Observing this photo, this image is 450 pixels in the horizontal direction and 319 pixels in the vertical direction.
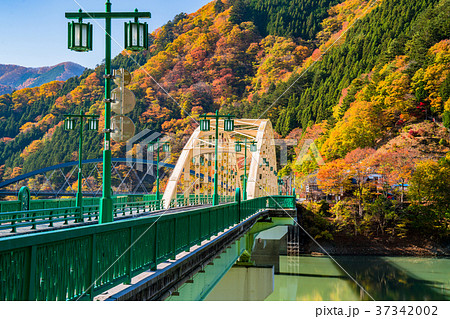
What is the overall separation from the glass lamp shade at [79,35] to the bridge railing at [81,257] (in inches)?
157

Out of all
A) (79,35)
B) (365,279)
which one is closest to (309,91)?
(365,279)

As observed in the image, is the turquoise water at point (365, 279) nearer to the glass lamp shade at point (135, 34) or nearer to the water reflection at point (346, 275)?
the water reflection at point (346, 275)

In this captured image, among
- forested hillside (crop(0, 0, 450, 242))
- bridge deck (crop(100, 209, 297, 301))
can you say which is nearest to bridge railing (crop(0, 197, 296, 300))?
bridge deck (crop(100, 209, 297, 301))

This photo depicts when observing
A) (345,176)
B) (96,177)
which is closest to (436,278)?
(345,176)

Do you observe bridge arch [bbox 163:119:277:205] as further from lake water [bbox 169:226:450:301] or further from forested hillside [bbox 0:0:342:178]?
forested hillside [bbox 0:0:342:178]

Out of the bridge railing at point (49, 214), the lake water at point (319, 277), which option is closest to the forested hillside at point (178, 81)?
the lake water at point (319, 277)

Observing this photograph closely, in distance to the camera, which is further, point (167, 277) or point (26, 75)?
point (26, 75)

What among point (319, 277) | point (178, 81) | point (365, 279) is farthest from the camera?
point (178, 81)

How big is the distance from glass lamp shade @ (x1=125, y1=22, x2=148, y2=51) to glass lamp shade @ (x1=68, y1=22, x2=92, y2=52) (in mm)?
783

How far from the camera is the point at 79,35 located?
10.2 metres

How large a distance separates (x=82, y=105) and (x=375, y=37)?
167ft

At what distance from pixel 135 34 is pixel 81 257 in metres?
5.73

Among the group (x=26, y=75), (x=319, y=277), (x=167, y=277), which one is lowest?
(x=319, y=277)

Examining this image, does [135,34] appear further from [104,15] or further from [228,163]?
[228,163]
